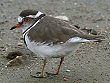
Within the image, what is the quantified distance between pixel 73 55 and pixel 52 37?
1366 mm

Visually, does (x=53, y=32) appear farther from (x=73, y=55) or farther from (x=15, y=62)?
(x=73, y=55)

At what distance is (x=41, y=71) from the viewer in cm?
584

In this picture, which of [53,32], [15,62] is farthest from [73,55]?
[53,32]

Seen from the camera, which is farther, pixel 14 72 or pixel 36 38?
pixel 14 72

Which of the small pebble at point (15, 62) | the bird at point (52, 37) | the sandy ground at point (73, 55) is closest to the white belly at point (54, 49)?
the bird at point (52, 37)

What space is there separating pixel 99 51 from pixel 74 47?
60.4 inches

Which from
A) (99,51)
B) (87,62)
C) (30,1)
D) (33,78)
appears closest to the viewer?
(33,78)

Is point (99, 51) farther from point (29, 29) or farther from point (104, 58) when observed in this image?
point (29, 29)

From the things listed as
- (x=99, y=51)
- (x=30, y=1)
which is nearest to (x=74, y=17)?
(x=30, y=1)

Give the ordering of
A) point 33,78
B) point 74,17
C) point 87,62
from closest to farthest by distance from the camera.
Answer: point 33,78
point 87,62
point 74,17

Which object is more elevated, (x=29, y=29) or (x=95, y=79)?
(x=29, y=29)

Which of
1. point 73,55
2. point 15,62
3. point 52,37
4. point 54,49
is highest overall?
point 52,37

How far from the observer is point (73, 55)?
6613mm

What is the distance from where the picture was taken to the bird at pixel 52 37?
5219mm
